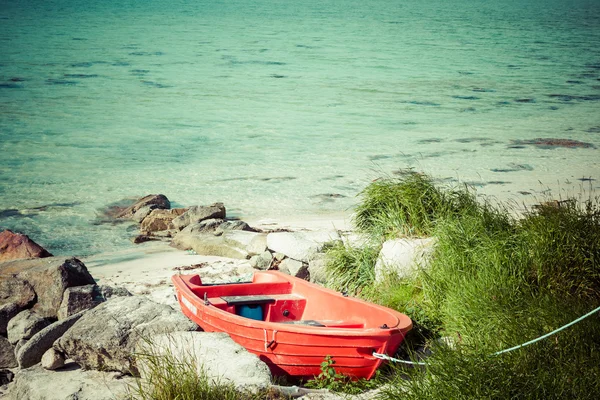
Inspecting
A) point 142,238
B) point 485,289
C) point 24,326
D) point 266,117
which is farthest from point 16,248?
point 266,117

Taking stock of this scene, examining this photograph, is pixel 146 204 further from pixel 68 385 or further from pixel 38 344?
pixel 68 385

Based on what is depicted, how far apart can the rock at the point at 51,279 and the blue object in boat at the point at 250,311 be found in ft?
6.18

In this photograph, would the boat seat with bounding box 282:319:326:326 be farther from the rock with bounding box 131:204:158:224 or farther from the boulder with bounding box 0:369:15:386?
the rock with bounding box 131:204:158:224

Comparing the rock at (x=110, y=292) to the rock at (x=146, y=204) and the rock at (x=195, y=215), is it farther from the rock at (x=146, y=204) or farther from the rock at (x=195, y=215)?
the rock at (x=146, y=204)

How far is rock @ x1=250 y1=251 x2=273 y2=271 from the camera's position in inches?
329

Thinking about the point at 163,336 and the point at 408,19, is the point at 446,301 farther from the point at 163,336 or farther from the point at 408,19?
the point at 408,19

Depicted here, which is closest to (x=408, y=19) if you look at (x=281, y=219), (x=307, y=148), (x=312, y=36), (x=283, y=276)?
(x=312, y=36)

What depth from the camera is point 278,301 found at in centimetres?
665

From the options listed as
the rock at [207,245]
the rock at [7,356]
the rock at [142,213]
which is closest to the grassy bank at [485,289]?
the rock at [207,245]

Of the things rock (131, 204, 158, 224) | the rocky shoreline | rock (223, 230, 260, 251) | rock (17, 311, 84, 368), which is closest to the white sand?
the rocky shoreline

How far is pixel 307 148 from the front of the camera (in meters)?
17.7

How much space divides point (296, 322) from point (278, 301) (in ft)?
2.02

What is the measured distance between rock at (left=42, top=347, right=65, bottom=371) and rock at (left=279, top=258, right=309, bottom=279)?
9.45 ft

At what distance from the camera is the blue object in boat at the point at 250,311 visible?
21.4ft
